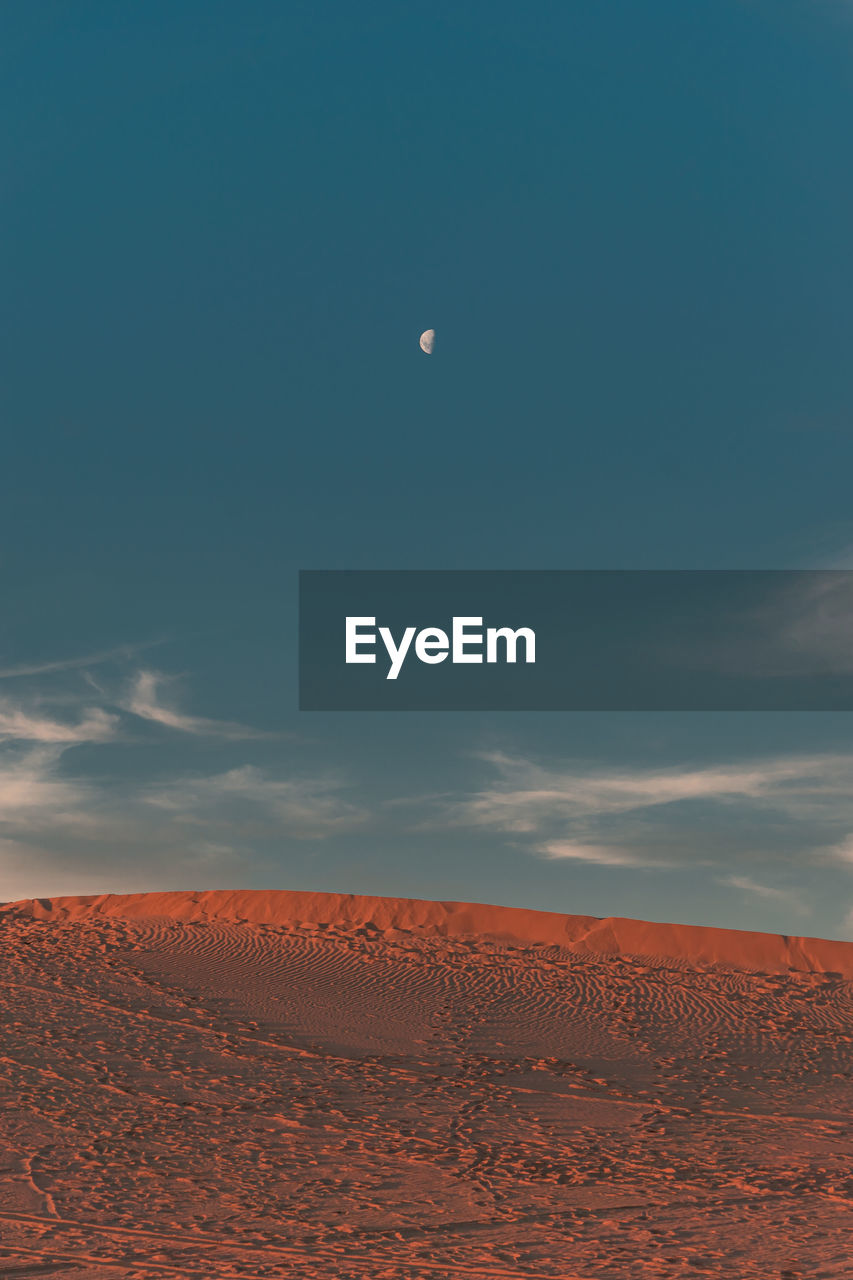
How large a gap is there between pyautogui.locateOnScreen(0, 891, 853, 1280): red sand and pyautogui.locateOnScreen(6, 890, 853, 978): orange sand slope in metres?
0.16

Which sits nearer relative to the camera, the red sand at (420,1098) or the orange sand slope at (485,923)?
the red sand at (420,1098)

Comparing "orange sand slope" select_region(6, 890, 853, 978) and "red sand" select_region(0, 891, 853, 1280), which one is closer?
"red sand" select_region(0, 891, 853, 1280)

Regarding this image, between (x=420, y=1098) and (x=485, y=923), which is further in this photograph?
(x=485, y=923)

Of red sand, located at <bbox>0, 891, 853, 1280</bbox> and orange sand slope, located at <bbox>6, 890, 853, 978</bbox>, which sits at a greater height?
orange sand slope, located at <bbox>6, 890, 853, 978</bbox>

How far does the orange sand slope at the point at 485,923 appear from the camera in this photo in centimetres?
3406

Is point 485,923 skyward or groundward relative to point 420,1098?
skyward

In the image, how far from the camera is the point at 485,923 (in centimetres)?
3584

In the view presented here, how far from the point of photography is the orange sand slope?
1341 inches

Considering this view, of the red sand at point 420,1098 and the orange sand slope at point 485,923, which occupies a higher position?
the orange sand slope at point 485,923

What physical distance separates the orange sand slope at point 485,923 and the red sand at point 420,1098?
163 millimetres

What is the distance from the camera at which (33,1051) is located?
19.9 metres

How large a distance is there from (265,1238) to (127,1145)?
186 inches

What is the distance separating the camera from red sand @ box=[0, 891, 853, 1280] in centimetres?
1094

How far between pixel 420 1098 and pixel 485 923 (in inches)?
717
